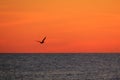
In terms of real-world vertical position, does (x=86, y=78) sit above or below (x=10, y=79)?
above

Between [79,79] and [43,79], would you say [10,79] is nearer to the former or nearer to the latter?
[43,79]

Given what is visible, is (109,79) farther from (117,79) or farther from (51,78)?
(51,78)

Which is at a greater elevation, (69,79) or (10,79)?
(69,79)

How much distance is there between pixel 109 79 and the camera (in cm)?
5475

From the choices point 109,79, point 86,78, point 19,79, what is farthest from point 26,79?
point 109,79

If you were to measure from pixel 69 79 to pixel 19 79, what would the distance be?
8.49 metres

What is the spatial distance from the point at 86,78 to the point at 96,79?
1962 millimetres

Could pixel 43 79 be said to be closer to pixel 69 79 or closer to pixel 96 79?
pixel 69 79

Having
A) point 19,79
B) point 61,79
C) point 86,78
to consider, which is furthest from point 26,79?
point 86,78

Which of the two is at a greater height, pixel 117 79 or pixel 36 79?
pixel 117 79

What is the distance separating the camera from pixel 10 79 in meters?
55.9

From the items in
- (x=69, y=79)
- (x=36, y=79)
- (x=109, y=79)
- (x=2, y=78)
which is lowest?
(x=2, y=78)

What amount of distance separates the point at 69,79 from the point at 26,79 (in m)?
7.28

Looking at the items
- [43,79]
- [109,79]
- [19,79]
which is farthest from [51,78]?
[109,79]
